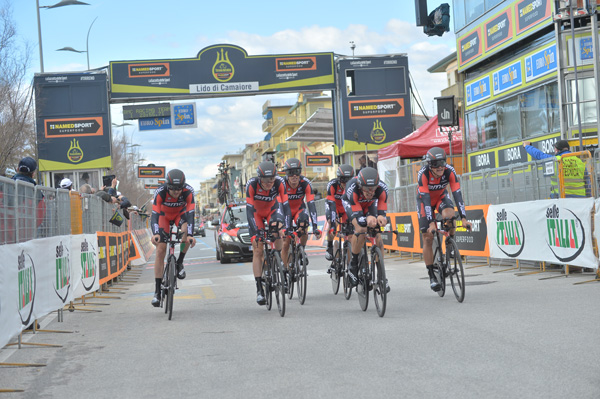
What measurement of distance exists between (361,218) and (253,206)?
5.40ft

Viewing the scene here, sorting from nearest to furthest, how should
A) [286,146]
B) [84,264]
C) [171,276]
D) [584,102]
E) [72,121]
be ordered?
[171,276]
[84,264]
[584,102]
[72,121]
[286,146]

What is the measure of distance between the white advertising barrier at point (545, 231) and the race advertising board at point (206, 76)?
20950 millimetres

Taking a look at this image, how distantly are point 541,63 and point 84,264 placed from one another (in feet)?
45.6

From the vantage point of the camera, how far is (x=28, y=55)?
2573cm

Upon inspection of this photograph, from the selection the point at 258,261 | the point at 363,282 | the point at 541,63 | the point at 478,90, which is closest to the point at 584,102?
the point at 541,63

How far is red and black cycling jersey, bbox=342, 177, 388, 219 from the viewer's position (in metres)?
10.0

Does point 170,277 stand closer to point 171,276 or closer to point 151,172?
point 171,276

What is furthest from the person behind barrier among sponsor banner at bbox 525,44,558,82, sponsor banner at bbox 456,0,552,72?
sponsor banner at bbox 456,0,552,72

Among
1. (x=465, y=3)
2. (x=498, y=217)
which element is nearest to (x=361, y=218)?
(x=498, y=217)

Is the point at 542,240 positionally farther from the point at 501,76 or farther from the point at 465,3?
the point at 465,3

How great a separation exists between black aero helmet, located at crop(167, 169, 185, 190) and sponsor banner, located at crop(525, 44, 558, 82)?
13.0 m

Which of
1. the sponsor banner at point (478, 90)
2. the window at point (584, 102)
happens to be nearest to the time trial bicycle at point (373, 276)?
the window at point (584, 102)

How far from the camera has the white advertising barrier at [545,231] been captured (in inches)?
481

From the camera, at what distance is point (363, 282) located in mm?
9891
